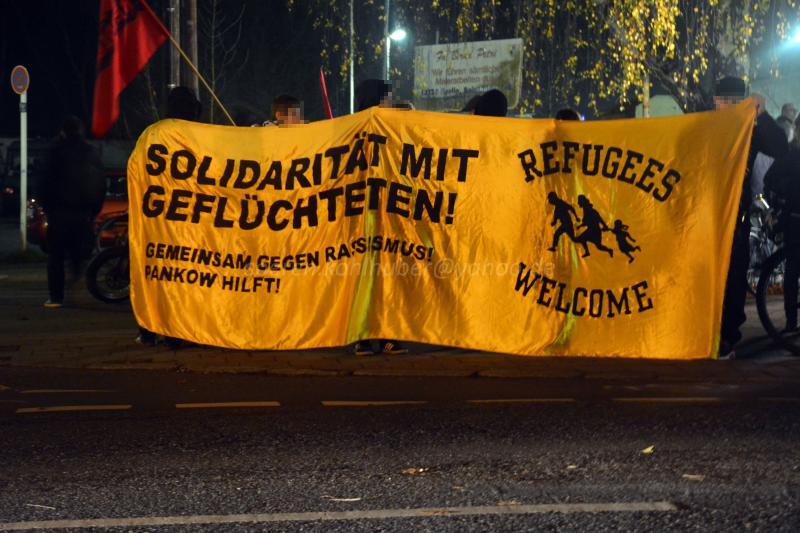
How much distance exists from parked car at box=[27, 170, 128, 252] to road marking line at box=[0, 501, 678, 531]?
812cm

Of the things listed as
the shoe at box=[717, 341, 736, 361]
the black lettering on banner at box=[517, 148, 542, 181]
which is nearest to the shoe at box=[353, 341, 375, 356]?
the black lettering on banner at box=[517, 148, 542, 181]

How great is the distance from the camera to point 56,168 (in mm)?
11453

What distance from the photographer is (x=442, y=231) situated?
8555 millimetres

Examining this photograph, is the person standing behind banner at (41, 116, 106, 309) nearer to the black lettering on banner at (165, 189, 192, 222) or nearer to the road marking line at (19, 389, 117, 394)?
the black lettering on banner at (165, 189, 192, 222)

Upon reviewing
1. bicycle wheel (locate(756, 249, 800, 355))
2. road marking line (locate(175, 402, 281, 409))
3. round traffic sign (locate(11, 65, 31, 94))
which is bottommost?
road marking line (locate(175, 402, 281, 409))

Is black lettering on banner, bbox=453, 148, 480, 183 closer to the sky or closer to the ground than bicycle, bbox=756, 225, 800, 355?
closer to the sky

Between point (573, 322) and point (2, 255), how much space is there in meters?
13.7

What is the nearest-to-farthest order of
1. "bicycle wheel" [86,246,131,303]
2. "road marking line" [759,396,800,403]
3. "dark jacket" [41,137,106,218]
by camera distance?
"road marking line" [759,396,800,403] < "dark jacket" [41,137,106,218] < "bicycle wheel" [86,246,131,303]

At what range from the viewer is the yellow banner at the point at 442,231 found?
27.3ft

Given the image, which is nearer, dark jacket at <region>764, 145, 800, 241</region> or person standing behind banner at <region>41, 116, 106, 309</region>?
dark jacket at <region>764, 145, 800, 241</region>

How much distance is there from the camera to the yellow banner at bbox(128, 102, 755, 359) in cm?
831

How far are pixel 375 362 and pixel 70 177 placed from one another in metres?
4.28

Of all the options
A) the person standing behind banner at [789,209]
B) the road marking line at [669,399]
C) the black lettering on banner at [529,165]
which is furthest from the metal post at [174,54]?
the road marking line at [669,399]

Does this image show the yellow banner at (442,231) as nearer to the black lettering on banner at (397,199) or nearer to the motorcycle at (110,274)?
the black lettering on banner at (397,199)
